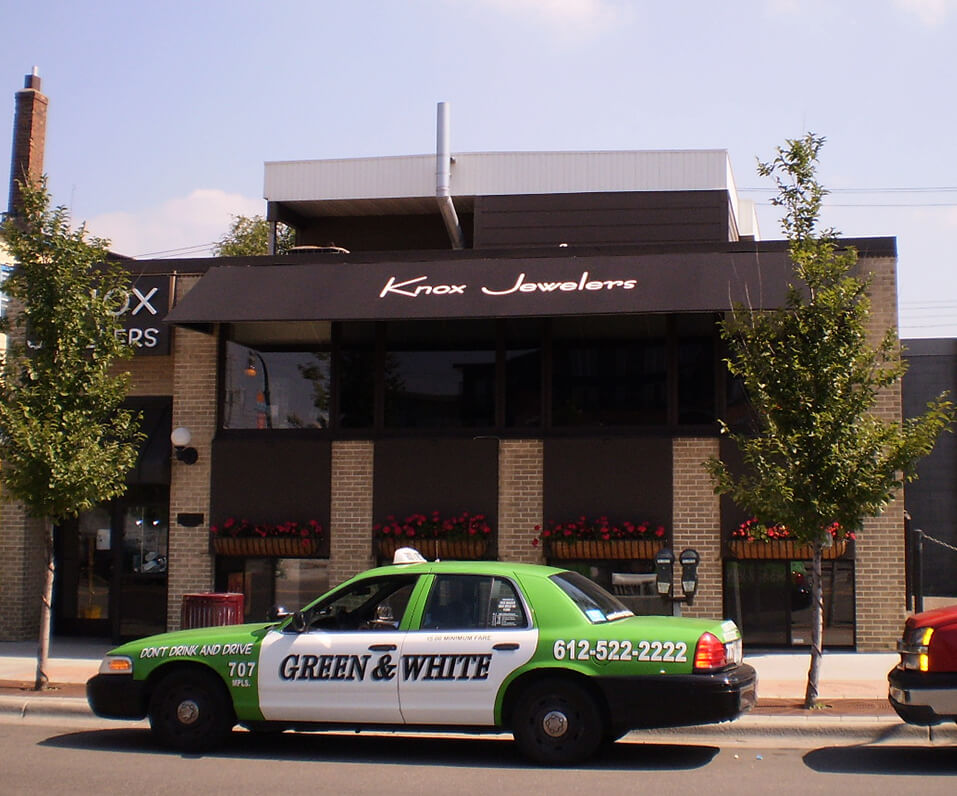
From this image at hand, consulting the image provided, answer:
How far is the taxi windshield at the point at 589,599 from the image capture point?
8.80 meters

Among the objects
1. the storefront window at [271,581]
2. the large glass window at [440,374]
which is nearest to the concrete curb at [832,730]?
the large glass window at [440,374]

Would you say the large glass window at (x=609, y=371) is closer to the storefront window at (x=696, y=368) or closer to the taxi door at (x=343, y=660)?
the storefront window at (x=696, y=368)

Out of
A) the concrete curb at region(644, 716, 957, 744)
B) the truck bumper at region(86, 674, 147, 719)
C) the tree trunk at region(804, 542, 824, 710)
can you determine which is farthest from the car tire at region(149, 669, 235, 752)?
the tree trunk at region(804, 542, 824, 710)

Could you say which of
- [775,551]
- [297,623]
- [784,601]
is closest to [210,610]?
[297,623]

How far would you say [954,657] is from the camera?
8305 mm

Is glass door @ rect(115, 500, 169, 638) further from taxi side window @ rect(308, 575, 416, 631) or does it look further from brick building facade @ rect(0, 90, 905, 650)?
taxi side window @ rect(308, 575, 416, 631)

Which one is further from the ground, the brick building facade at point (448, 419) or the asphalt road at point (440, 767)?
the brick building facade at point (448, 419)

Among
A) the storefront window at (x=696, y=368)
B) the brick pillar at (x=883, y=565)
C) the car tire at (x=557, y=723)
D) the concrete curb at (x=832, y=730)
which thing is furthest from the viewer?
the storefront window at (x=696, y=368)

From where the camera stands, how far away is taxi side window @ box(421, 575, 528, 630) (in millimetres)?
8719

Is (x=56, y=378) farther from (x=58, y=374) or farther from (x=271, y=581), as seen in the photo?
(x=271, y=581)

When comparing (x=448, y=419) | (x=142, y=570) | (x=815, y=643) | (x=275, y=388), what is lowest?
(x=815, y=643)

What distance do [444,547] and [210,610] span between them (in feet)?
11.0

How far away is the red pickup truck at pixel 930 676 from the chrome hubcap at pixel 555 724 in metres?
2.52

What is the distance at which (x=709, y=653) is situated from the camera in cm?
834
